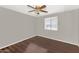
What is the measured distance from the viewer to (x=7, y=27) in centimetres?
159

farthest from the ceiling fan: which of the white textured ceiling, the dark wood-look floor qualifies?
the dark wood-look floor

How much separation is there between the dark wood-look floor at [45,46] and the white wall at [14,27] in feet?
0.21

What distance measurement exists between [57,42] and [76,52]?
0.28 meters

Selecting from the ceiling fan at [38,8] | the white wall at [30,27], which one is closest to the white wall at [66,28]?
the white wall at [30,27]

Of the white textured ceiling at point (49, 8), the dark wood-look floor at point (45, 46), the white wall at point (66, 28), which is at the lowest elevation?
the dark wood-look floor at point (45, 46)

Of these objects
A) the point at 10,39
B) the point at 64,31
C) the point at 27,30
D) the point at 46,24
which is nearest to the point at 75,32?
the point at 64,31

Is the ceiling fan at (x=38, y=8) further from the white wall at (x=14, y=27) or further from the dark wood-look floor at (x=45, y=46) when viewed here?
the dark wood-look floor at (x=45, y=46)

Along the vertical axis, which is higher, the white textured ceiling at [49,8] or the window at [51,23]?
the white textured ceiling at [49,8]

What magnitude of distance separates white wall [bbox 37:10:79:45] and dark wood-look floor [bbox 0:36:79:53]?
6 cm

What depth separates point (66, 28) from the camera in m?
1.60

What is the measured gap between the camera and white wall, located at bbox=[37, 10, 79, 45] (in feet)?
5.17

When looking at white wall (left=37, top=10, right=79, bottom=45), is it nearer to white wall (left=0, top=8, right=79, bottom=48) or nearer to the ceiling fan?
white wall (left=0, top=8, right=79, bottom=48)

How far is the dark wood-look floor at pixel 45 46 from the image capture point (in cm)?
159
